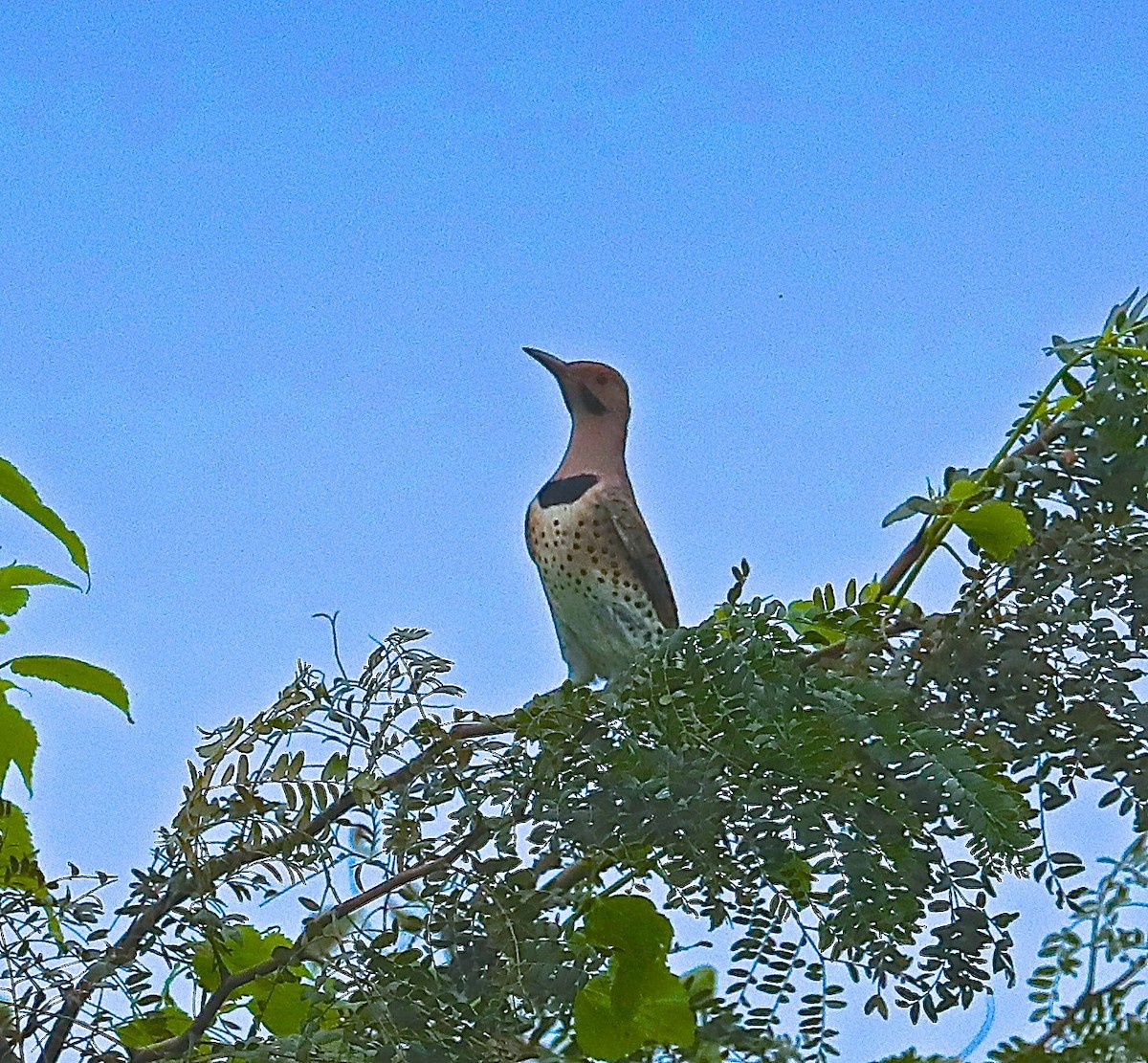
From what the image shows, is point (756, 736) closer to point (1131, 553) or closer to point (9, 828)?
point (1131, 553)

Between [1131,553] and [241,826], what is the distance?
30 cm

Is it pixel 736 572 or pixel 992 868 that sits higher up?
pixel 736 572

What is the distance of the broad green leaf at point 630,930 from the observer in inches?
18.3

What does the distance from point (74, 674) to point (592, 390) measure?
0.73m

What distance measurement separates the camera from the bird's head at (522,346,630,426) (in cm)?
118

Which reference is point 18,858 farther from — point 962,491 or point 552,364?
point 552,364

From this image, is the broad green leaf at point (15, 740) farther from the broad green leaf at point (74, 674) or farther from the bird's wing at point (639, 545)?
the bird's wing at point (639, 545)

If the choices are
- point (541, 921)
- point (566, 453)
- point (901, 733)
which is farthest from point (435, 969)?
point (566, 453)

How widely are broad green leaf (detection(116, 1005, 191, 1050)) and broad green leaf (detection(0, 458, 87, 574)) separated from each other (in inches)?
6.3

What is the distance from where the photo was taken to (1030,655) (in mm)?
480

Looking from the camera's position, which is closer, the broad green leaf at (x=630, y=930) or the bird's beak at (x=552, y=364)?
the broad green leaf at (x=630, y=930)

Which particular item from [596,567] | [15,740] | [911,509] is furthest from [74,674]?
[596,567]

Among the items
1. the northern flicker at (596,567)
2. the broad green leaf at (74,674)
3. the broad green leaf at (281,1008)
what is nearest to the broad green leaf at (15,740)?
the broad green leaf at (74,674)

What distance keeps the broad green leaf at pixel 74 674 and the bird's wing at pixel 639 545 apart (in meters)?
0.64
